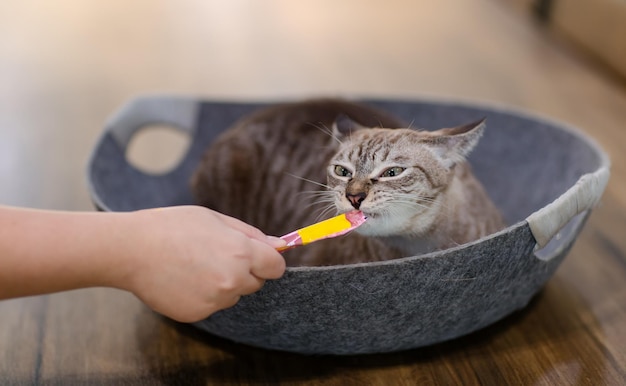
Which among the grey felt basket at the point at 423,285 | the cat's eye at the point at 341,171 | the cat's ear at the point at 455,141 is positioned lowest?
the grey felt basket at the point at 423,285

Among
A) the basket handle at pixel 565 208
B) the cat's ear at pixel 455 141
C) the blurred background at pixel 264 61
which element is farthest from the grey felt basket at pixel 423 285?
the blurred background at pixel 264 61

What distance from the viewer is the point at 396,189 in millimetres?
1019

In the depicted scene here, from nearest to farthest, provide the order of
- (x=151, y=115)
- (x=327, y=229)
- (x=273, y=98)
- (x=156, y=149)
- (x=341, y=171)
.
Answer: (x=327, y=229)
(x=341, y=171)
(x=151, y=115)
(x=273, y=98)
(x=156, y=149)

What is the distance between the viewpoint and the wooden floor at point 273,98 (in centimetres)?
117

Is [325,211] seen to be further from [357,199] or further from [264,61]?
[264,61]

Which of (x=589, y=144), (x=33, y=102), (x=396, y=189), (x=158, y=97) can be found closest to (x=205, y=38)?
(x=33, y=102)

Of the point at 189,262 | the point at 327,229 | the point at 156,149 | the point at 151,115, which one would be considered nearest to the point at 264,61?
the point at 156,149

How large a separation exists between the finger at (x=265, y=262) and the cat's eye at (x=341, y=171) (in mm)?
213

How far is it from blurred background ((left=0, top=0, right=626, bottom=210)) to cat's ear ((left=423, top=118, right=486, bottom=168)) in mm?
901

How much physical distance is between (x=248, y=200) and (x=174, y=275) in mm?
561

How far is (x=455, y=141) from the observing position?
103cm

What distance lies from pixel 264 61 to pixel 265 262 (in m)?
2.09

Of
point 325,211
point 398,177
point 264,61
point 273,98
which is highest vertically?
point 398,177

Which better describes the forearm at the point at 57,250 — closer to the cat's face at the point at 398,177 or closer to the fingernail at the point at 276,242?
the fingernail at the point at 276,242
